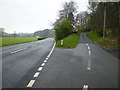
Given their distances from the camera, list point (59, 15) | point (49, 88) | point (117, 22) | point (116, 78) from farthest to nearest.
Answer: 1. point (59, 15)
2. point (117, 22)
3. point (116, 78)
4. point (49, 88)

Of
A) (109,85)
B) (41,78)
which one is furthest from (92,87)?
(41,78)

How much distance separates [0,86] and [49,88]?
1917 millimetres

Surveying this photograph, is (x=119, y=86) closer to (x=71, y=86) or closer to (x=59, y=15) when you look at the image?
(x=71, y=86)

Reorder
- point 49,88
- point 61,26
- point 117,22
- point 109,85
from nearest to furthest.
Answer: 1. point 49,88
2. point 109,85
3. point 117,22
4. point 61,26

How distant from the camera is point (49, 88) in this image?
522 centimetres

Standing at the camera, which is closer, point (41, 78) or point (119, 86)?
point (119, 86)

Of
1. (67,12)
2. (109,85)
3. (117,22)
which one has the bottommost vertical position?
(109,85)

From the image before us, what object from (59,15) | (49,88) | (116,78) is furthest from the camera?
(59,15)

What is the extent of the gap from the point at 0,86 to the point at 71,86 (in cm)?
272

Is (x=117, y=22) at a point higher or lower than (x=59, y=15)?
lower

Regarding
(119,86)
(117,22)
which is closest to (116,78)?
(119,86)

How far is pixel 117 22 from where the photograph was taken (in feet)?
99.6

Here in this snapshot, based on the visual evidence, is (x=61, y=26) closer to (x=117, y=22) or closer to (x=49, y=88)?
(x=117, y=22)

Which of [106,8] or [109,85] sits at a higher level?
[106,8]
